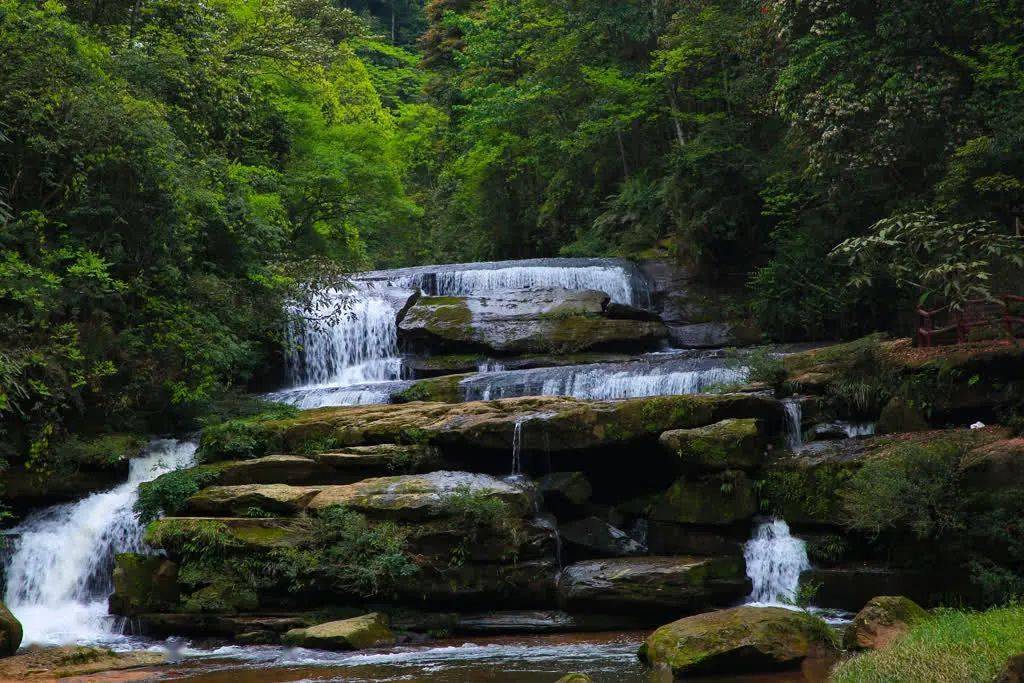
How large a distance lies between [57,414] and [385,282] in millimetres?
9879

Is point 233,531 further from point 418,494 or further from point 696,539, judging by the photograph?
point 696,539

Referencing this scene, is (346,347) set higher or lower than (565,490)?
higher

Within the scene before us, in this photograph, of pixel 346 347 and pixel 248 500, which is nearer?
pixel 248 500

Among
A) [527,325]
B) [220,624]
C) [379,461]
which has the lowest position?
[220,624]

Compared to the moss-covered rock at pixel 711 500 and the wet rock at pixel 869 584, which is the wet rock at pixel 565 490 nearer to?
the moss-covered rock at pixel 711 500

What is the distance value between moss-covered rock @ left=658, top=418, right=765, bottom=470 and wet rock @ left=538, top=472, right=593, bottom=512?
1.34 meters

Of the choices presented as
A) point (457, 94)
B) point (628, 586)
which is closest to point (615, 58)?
point (457, 94)

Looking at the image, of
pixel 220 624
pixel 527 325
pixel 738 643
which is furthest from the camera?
pixel 527 325

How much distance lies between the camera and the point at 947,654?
23.4 feet

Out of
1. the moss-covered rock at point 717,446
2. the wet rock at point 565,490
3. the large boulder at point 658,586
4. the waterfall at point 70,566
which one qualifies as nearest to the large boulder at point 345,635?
the large boulder at point 658,586

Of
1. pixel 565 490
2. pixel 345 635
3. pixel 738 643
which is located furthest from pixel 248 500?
pixel 738 643

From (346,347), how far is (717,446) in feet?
→ 35.5

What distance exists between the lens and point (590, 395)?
55.2 ft

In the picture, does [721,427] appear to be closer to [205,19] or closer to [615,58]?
[205,19]
